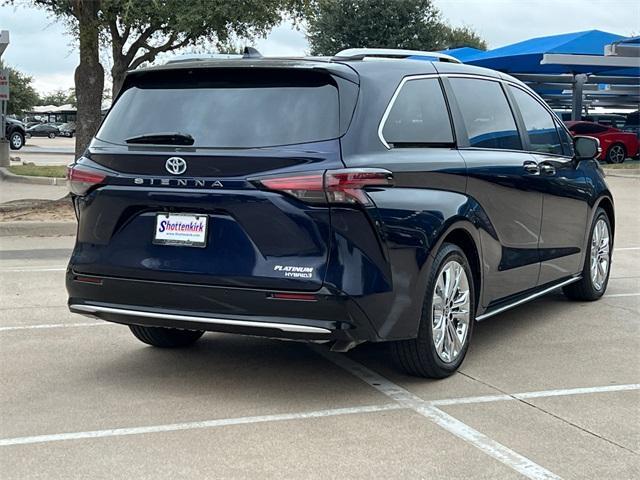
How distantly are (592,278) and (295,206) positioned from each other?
12.6 ft

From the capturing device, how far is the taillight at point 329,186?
458 cm

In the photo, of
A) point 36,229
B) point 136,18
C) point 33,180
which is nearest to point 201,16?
point 136,18

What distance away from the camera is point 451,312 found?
539 cm

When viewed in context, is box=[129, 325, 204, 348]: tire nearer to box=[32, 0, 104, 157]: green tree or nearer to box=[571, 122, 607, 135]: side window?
box=[32, 0, 104, 157]: green tree

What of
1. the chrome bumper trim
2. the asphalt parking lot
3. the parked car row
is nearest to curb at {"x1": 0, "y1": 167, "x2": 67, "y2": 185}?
the asphalt parking lot

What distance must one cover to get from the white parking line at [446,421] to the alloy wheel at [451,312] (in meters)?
0.37

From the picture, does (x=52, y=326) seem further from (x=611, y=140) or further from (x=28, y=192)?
(x=611, y=140)

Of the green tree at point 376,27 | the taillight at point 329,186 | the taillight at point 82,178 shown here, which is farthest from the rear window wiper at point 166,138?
the green tree at point 376,27

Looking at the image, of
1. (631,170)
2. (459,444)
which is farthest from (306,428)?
(631,170)

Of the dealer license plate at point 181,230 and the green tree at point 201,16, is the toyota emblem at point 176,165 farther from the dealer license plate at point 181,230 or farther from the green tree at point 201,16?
the green tree at point 201,16

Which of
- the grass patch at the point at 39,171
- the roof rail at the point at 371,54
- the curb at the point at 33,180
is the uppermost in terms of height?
the roof rail at the point at 371,54

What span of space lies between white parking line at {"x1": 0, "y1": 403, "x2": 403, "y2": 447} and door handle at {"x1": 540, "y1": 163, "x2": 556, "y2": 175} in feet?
7.98

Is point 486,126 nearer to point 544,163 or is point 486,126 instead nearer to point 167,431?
point 544,163

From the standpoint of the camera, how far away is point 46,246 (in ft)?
36.4
